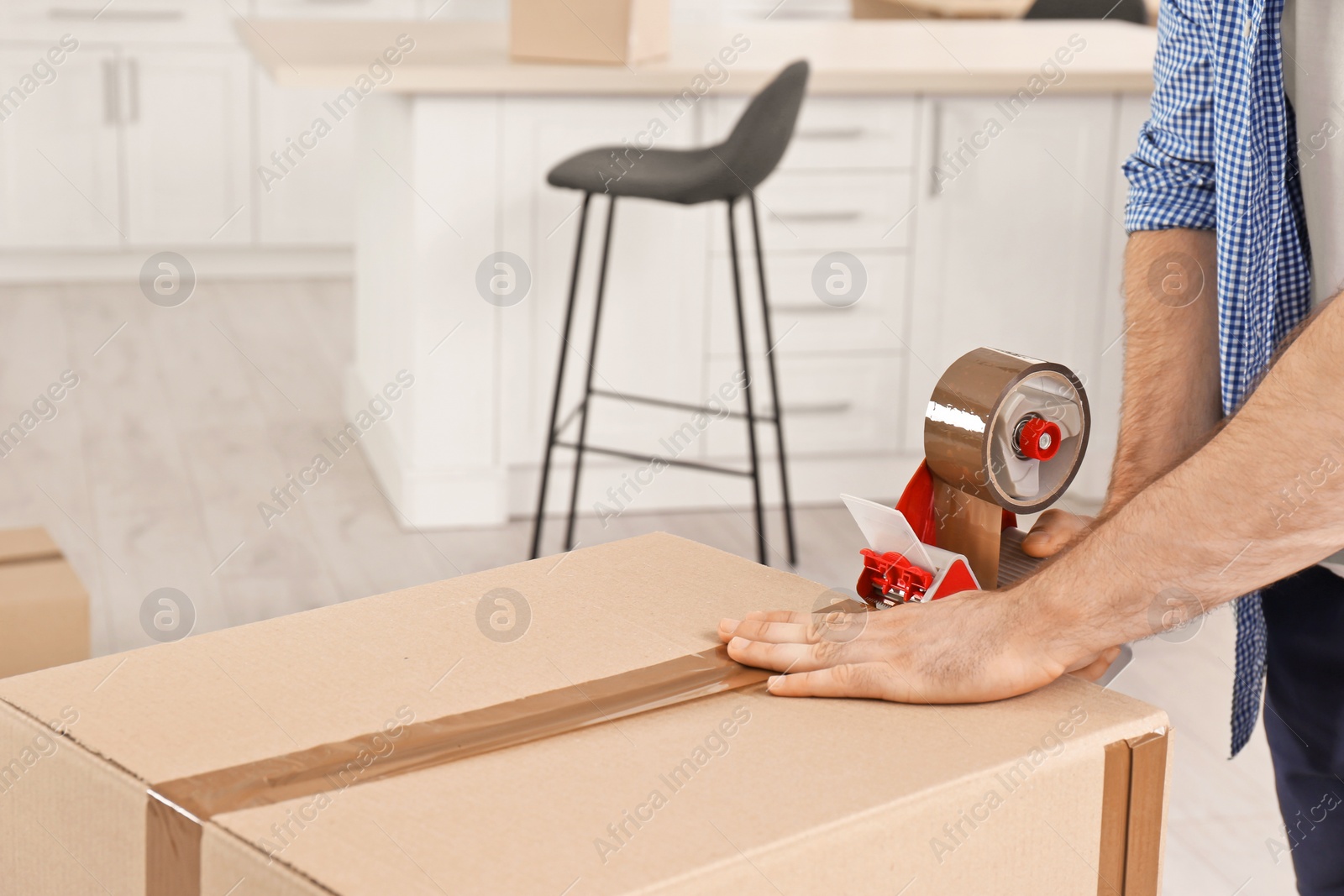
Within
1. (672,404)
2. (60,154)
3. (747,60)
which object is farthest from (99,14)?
(672,404)

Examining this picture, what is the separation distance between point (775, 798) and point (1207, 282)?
0.63 m

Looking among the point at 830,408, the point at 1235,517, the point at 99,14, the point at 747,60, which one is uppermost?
the point at 99,14

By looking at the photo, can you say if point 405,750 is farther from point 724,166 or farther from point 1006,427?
point 724,166

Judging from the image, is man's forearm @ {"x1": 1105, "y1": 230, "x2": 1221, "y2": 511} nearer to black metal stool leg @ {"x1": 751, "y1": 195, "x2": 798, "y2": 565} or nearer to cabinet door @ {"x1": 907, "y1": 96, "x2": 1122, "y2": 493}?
black metal stool leg @ {"x1": 751, "y1": 195, "x2": 798, "y2": 565}

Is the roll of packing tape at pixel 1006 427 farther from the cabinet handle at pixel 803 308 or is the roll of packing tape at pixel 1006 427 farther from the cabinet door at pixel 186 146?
the cabinet door at pixel 186 146

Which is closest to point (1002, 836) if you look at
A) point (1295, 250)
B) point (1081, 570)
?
point (1081, 570)

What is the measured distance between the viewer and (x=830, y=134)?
3.17 metres

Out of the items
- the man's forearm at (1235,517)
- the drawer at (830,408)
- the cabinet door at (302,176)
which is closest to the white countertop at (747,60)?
the drawer at (830,408)

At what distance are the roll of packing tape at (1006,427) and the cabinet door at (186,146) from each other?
4589 millimetres

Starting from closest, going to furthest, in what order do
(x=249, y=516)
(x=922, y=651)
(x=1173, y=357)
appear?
(x=922, y=651) → (x=1173, y=357) → (x=249, y=516)

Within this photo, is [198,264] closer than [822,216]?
No

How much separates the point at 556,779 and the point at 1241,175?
0.66 meters

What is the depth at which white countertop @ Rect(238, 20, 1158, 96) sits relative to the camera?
114 inches

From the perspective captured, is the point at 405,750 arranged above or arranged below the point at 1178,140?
below
